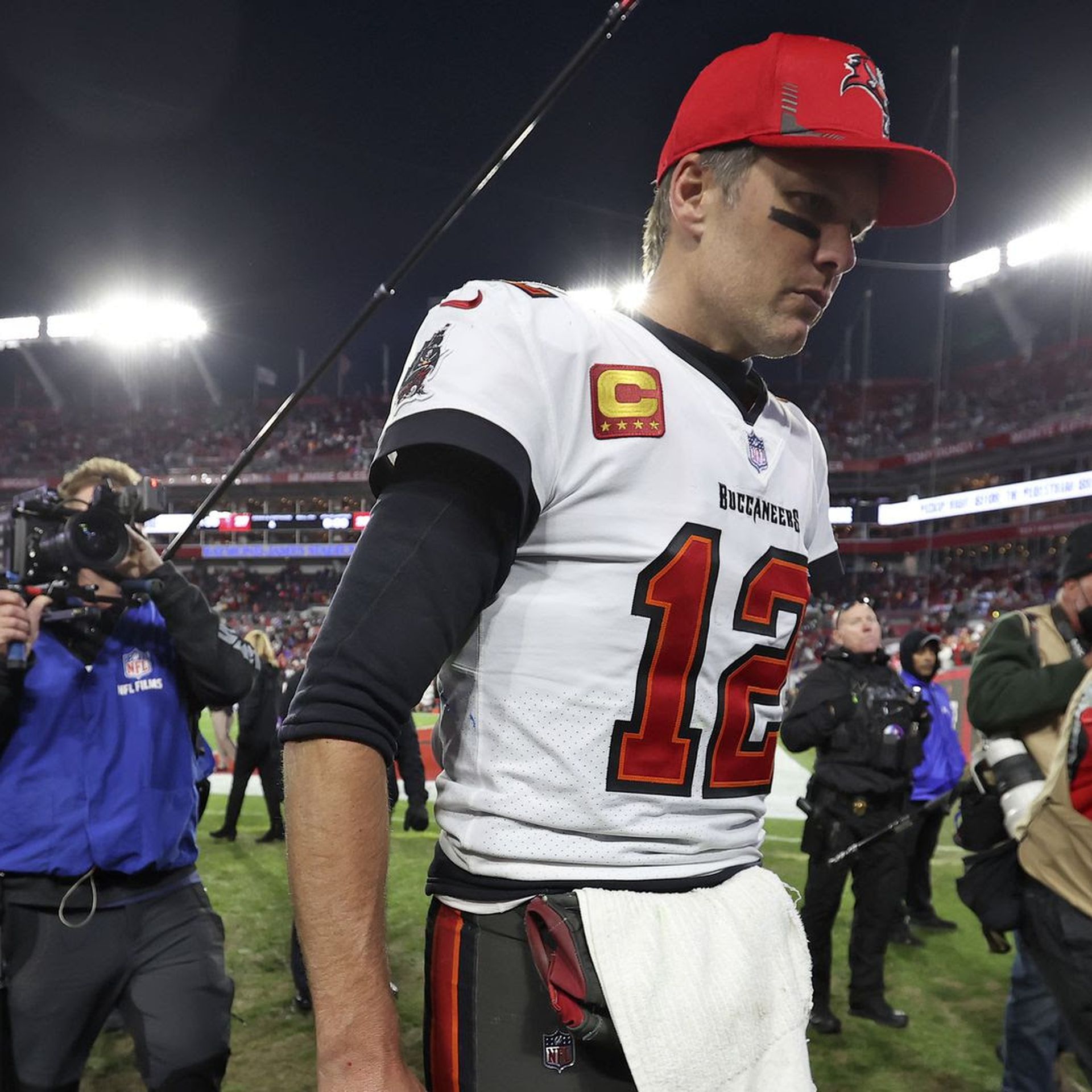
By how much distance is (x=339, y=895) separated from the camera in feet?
2.77

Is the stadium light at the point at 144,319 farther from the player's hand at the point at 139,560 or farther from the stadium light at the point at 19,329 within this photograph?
the player's hand at the point at 139,560

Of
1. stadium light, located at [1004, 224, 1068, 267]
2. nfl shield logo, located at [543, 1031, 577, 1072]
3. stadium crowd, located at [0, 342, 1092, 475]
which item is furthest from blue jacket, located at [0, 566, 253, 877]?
stadium crowd, located at [0, 342, 1092, 475]

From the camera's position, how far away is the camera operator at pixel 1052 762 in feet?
8.10

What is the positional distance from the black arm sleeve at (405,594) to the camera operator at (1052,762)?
2.24 m

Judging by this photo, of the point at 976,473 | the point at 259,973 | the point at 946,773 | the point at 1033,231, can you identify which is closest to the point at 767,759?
the point at 259,973

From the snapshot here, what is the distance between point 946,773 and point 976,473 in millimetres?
32758

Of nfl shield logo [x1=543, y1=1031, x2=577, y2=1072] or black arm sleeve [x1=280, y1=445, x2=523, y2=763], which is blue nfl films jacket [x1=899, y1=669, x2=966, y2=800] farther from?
black arm sleeve [x1=280, y1=445, x2=523, y2=763]

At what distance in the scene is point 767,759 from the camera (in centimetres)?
125

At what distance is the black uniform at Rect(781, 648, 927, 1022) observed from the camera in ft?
15.8

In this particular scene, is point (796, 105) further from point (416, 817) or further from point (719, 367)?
point (416, 817)

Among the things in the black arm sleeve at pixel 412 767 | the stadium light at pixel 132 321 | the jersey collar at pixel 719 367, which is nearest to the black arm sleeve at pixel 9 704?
the jersey collar at pixel 719 367

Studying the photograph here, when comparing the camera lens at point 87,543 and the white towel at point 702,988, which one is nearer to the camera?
the white towel at point 702,988

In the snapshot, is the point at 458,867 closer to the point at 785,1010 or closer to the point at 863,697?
the point at 785,1010

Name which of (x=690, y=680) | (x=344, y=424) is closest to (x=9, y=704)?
(x=690, y=680)
